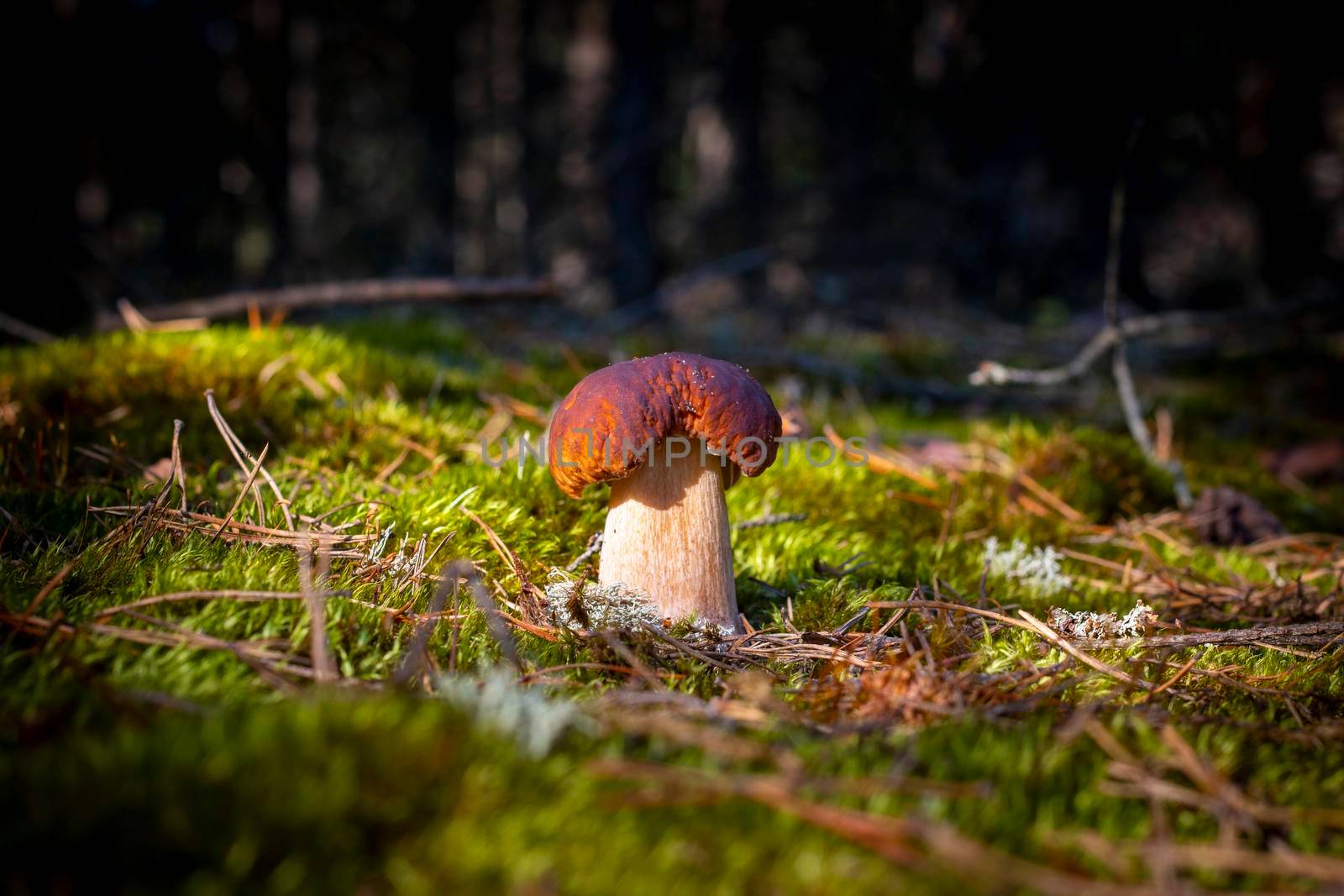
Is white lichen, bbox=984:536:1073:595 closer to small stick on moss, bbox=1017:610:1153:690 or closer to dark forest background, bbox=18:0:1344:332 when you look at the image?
small stick on moss, bbox=1017:610:1153:690

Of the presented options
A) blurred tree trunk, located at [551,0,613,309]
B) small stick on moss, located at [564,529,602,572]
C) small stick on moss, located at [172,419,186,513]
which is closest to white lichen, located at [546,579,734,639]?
small stick on moss, located at [564,529,602,572]

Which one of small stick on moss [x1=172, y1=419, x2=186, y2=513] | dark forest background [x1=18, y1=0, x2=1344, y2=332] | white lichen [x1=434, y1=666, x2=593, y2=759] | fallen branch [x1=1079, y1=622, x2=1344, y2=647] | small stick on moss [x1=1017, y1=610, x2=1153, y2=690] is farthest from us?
dark forest background [x1=18, y1=0, x2=1344, y2=332]

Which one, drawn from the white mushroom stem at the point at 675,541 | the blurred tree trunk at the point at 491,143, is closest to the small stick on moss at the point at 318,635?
the white mushroom stem at the point at 675,541

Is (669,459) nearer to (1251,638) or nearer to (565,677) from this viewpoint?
(565,677)

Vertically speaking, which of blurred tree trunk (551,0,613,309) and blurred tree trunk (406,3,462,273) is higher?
blurred tree trunk (406,3,462,273)

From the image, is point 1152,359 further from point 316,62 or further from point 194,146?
point 316,62

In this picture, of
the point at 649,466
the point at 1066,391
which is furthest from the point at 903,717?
the point at 1066,391

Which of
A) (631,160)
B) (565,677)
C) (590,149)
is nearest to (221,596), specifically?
(565,677)
